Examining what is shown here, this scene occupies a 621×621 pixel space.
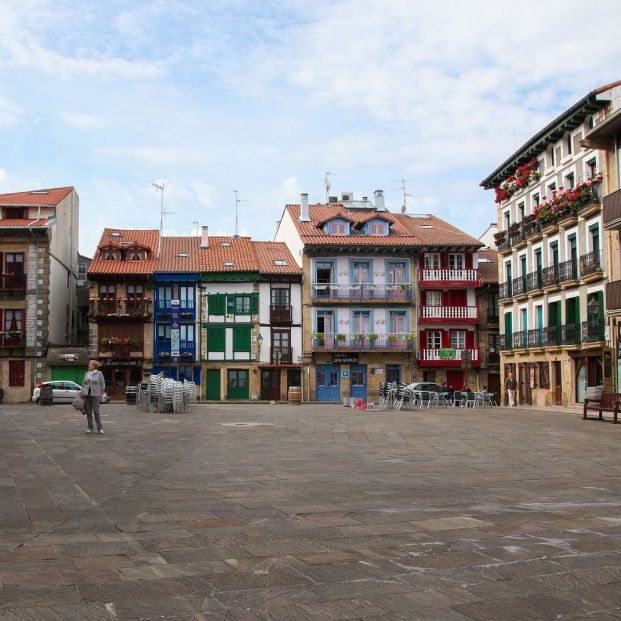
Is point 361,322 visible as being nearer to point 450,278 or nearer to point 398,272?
point 398,272

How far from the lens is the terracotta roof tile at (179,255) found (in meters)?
54.2

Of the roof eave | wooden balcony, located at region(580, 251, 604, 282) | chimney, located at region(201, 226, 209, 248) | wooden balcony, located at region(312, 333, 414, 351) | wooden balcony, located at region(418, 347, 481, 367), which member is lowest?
wooden balcony, located at region(418, 347, 481, 367)

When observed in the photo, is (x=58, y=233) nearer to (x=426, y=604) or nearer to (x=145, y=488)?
(x=145, y=488)

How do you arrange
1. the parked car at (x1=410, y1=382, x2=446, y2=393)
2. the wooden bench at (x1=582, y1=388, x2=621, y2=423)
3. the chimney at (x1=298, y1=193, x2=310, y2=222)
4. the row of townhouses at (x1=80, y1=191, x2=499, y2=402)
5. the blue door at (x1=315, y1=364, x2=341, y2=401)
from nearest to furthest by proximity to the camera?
the wooden bench at (x1=582, y1=388, x2=621, y2=423)
the parked car at (x1=410, y1=382, x2=446, y2=393)
the row of townhouses at (x1=80, y1=191, x2=499, y2=402)
the blue door at (x1=315, y1=364, x2=341, y2=401)
the chimney at (x1=298, y1=193, x2=310, y2=222)

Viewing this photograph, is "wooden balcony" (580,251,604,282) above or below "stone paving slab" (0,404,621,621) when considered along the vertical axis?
above

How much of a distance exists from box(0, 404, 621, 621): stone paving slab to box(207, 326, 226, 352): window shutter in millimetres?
39310

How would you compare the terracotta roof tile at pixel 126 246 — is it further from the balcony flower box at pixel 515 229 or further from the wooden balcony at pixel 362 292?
the balcony flower box at pixel 515 229

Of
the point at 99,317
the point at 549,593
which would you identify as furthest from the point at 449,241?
the point at 549,593

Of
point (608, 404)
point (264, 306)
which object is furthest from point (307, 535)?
point (264, 306)

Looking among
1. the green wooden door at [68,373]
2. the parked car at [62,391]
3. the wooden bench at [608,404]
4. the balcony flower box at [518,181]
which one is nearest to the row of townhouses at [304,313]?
the green wooden door at [68,373]

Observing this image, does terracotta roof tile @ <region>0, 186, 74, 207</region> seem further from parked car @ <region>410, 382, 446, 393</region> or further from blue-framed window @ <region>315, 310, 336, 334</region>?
parked car @ <region>410, 382, 446, 393</region>

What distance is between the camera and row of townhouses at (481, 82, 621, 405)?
33156mm

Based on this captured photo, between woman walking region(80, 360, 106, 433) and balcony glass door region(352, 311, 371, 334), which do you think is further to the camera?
balcony glass door region(352, 311, 371, 334)

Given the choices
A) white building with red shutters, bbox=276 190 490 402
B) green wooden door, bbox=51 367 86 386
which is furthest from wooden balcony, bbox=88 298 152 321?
white building with red shutters, bbox=276 190 490 402
